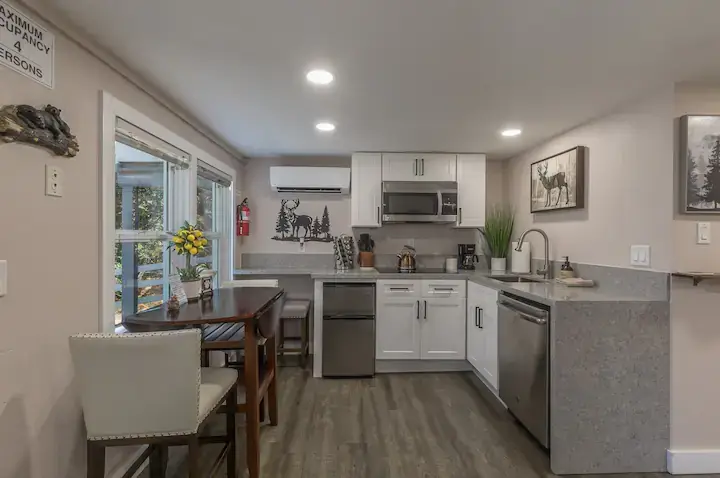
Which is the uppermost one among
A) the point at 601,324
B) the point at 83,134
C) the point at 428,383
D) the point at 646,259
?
the point at 83,134

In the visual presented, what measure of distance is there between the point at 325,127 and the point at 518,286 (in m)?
1.85

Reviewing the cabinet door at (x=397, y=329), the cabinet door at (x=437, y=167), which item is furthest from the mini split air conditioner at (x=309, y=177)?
the cabinet door at (x=397, y=329)

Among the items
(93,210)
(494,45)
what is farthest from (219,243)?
(494,45)

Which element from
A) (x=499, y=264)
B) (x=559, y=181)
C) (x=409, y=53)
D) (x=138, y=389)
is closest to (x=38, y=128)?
(x=138, y=389)

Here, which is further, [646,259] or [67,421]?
[646,259]

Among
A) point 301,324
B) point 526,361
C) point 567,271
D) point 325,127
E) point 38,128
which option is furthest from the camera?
point 301,324

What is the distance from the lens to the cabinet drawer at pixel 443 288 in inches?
148

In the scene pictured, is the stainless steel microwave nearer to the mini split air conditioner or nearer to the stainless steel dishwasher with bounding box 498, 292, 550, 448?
the mini split air conditioner

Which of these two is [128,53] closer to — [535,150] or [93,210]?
[93,210]

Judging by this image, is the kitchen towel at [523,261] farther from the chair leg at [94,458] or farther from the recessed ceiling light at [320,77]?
the chair leg at [94,458]

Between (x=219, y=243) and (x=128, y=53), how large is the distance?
2095 millimetres

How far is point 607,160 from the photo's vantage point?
8.81ft

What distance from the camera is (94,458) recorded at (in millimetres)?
1533

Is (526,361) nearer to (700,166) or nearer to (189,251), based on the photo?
(700,166)
